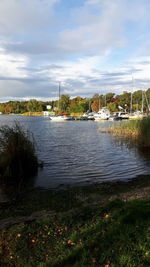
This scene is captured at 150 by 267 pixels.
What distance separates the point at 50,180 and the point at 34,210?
15.7 feet

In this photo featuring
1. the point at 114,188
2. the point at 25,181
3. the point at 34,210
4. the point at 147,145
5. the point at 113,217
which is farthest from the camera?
the point at 147,145

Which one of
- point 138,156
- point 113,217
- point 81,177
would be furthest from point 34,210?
point 138,156

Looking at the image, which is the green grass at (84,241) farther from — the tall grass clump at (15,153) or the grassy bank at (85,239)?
the tall grass clump at (15,153)

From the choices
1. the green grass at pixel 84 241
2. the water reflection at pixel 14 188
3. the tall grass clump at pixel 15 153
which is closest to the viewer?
the green grass at pixel 84 241

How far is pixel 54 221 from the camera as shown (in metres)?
5.74

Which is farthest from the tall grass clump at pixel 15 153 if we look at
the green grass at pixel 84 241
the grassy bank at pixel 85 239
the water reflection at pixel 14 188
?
the green grass at pixel 84 241

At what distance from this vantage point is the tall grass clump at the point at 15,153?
1284 centimetres

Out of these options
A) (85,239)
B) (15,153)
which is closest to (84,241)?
(85,239)

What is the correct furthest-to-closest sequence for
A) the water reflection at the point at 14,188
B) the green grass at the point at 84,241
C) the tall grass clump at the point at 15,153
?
the tall grass clump at the point at 15,153 → the water reflection at the point at 14,188 → the green grass at the point at 84,241

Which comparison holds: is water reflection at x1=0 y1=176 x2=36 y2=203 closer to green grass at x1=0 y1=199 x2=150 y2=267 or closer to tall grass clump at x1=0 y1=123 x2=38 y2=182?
tall grass clump at x1=0 y1=123 x2=38 y2=182

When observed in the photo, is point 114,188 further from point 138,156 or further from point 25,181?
point 138,156

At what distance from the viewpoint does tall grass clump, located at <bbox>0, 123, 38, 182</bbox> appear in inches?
506

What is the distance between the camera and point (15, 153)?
13.1 meters

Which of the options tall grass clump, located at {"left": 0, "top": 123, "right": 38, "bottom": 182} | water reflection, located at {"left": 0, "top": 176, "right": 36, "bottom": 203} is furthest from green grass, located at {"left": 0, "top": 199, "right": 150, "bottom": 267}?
tall grass clump, located at {"left": 0, "top": 123, "right": 38, "bottom": 182}
